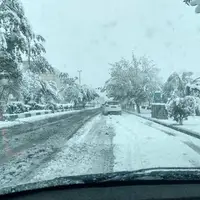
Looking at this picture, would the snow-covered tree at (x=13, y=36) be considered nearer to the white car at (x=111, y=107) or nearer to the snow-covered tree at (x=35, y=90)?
the snow-covered tree at (x=35, y=90)

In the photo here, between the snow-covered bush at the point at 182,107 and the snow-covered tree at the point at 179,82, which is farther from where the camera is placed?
the snow-covered tree at the point at 179,82

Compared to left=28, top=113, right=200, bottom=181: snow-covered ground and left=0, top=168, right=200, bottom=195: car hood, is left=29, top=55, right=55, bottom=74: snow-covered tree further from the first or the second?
left=0, top=168, right=200, bottom=195: car hood

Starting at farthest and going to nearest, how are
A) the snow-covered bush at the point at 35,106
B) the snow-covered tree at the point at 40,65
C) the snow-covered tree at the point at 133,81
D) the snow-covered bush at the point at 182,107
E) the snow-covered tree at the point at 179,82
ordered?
the snow-covered tree at the point at 133,81, the snow-covered bush at the point at 35,106, the snow-covered tree at the point at 40,65, the snow-covered tree at the point at 179,82, the snow-covered bush at the point at 182,107

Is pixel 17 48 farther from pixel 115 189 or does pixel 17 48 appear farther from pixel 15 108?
pixel 115 189

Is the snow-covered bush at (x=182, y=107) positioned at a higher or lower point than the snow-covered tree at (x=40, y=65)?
lower

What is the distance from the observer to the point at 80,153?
392 inches

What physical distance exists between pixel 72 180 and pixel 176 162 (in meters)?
5.35

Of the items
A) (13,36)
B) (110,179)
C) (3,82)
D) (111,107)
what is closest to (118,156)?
(110,179)

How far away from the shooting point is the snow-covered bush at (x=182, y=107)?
1947cm

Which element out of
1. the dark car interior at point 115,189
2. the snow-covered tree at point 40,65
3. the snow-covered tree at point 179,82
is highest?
the snow-covered tree at point 40,65

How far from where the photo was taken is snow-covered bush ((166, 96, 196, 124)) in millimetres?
19469

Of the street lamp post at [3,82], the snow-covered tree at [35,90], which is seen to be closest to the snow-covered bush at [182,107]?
the street lamp post at [3,82]

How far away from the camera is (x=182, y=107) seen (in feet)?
64.6

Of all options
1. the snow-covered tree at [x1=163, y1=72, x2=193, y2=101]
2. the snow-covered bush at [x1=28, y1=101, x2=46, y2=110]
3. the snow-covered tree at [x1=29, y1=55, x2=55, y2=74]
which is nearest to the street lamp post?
the snow-covered tree at [x1=29, y1=55, x2=55, y2=74]
